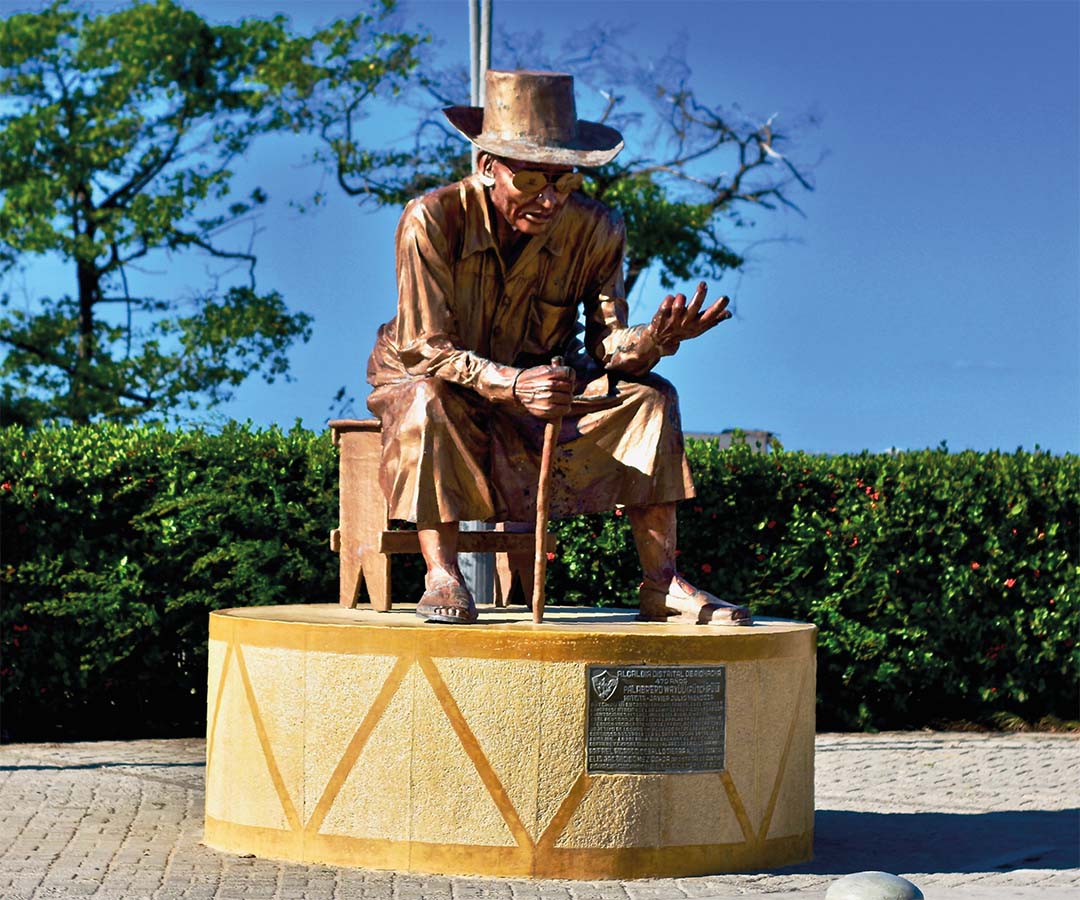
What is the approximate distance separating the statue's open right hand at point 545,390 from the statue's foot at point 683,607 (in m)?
0.98

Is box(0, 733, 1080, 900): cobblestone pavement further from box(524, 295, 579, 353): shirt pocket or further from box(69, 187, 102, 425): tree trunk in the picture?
box(69, 187, 102, 425): tree trunk

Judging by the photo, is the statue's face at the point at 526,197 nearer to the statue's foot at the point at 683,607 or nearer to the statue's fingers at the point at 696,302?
the statue's fingers at the point at 696,302

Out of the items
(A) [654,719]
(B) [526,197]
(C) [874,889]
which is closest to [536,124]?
(B) [526,197]

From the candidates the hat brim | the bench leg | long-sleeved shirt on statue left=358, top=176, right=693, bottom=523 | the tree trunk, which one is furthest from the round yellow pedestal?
the tree trunk

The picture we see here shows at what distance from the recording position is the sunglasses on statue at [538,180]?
21.4ft

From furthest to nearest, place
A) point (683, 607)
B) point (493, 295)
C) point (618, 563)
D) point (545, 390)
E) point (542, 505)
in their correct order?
point (618, 563), point (493, 295), point (683, 607), point (542, 505), point (545, 390)

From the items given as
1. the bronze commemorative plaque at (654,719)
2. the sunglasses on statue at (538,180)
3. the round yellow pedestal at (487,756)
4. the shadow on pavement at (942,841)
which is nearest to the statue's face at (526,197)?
the sunglasses on statue at (538,180)

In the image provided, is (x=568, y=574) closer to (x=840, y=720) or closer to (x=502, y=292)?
(x=840, y=720)

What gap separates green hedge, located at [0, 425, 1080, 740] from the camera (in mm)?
9805

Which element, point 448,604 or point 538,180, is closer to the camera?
point 448,604

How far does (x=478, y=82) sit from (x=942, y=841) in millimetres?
5488

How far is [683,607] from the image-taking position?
21.9 ft

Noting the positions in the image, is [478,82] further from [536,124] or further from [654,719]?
A: [654,719]

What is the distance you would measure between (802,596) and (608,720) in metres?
4.83
